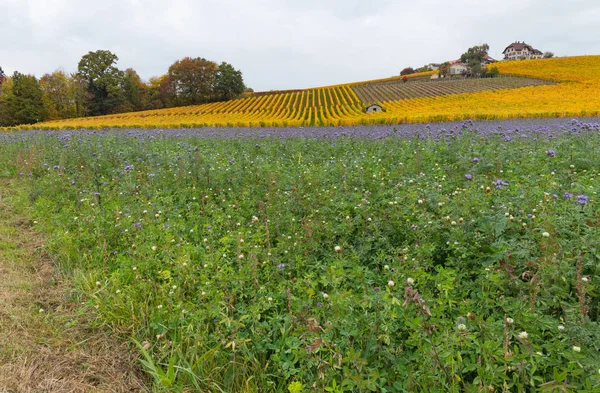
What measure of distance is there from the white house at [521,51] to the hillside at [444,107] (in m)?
50.8

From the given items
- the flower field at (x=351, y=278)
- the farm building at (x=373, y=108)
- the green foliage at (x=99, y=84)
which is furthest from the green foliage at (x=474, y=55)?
the flower field at (x=351, y=278)

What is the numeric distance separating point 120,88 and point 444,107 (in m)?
53.7

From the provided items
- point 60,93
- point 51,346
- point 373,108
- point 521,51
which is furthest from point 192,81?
point 521,51

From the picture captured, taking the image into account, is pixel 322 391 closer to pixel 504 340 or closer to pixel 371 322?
pixel 371 322

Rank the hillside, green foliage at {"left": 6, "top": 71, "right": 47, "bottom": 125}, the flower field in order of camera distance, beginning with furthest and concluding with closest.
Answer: green foliage at {"left": 6, "top": 71, "right": 47, "bottom": 125} → the hillside → the flower field

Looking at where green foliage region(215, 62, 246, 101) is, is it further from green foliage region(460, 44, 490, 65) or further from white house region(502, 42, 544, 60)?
white house region(502, 42, 544, 60)

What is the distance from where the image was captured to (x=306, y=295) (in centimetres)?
239

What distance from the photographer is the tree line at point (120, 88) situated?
182 ft

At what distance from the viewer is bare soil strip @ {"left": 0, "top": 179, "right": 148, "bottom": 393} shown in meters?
2.20

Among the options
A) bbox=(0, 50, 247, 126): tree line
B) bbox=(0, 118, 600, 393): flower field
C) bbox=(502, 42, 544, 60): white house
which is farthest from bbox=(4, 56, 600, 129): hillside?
bbox=(502, 42, 544, 60): white house

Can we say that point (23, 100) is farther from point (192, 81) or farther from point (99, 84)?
point (192, 81)

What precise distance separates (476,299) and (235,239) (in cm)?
209

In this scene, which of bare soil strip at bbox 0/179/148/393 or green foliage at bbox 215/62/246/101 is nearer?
bare soil strip at bbox 0/179/148/393

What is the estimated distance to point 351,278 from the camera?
2391mm
